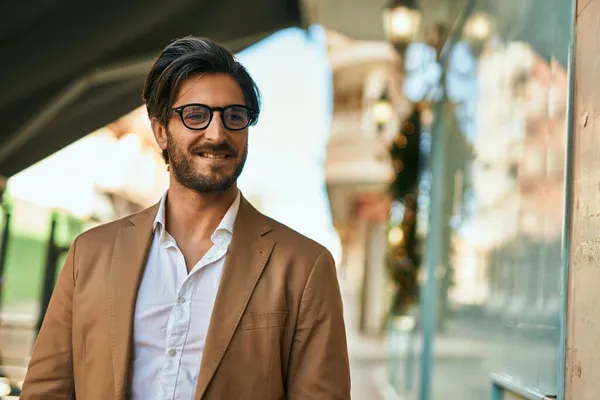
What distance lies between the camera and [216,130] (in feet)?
6.75

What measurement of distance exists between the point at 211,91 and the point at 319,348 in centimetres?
68

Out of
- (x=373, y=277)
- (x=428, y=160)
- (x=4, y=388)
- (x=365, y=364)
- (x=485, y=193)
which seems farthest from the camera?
(x=373, y=277)

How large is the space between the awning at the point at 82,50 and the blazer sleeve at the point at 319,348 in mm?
3285

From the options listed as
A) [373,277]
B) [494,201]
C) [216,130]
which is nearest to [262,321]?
[216,130]

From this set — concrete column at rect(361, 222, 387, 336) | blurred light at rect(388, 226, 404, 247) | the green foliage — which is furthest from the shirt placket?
concrete column at rect(361, 222, 387, 336)

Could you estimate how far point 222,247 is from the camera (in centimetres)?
215

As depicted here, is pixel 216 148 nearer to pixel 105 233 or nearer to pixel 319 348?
pixel 105 233

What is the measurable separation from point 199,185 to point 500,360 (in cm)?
212

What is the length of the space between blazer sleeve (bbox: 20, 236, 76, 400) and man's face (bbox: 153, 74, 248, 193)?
401mm

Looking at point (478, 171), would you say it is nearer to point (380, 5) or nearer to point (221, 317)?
point (221, 317)

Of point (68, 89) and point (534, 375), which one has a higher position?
point (68, 89)

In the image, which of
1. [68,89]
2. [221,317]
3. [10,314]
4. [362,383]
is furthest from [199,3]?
[362,383]

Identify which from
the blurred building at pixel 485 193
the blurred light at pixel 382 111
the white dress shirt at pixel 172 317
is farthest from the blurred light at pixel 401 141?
the white dress shirt at pixel 172 317

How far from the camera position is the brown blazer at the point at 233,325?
1993 millimetres
